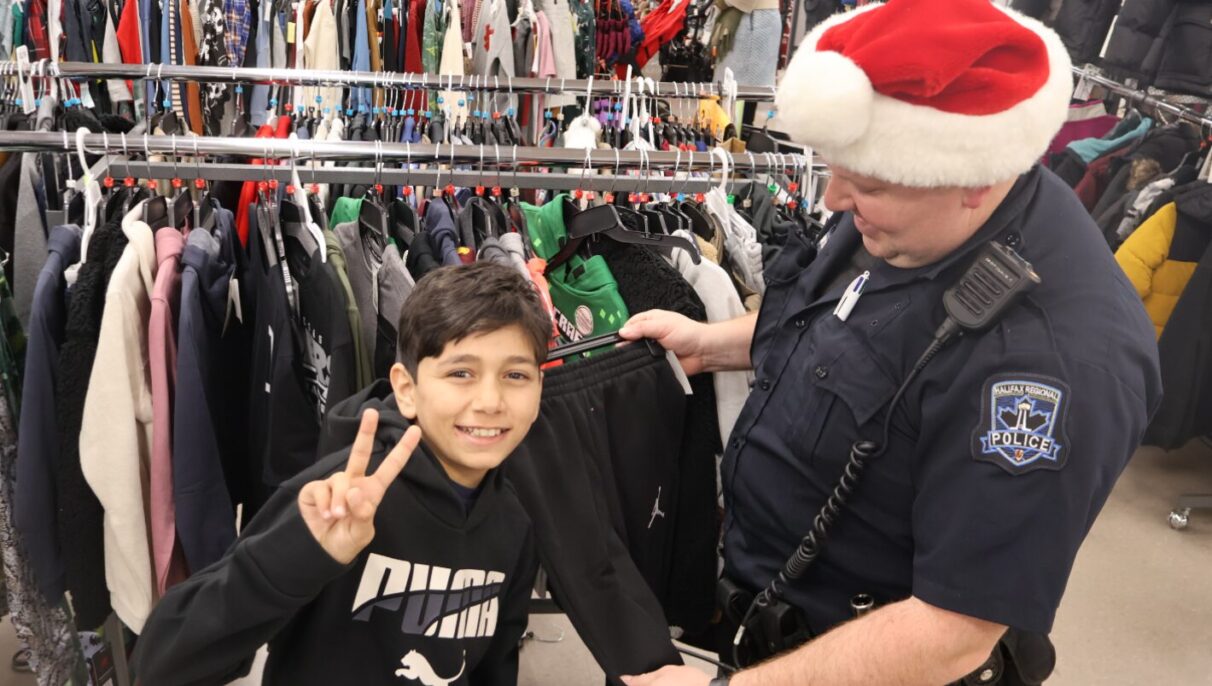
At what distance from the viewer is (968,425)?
105 cm

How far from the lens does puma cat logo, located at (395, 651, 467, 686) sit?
3.91ft

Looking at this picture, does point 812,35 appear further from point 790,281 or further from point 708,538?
point 708,538

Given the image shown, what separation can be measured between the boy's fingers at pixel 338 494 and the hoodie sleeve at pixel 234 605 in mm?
41

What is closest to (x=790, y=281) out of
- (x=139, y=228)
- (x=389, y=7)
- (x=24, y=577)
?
(x=139, y=228)

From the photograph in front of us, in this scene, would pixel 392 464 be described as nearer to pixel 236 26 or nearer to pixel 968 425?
pixel 968 425

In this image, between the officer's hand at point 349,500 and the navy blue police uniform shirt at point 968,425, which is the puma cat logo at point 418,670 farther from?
the navy blue police uniform shirt at point 968,425

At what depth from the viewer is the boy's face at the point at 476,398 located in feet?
3.67

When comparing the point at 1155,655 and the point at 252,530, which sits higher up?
the point at 252,530

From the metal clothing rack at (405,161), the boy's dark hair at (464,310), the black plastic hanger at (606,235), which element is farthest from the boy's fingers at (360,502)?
the metal clothing rack at (405,161)

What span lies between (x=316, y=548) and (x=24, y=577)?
103cm

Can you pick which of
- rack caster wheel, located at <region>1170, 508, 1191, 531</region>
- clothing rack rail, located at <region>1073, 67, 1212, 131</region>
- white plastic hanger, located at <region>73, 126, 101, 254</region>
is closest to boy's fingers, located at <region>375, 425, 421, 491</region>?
white plastic hanger, located at <region>73, 126, 101, 254</region>

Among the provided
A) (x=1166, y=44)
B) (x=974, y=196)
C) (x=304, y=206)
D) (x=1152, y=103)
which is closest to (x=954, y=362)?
(x=974, y=196)

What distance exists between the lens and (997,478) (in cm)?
101

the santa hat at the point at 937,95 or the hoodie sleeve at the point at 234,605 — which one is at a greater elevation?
the santa hat at the point at 937,95
